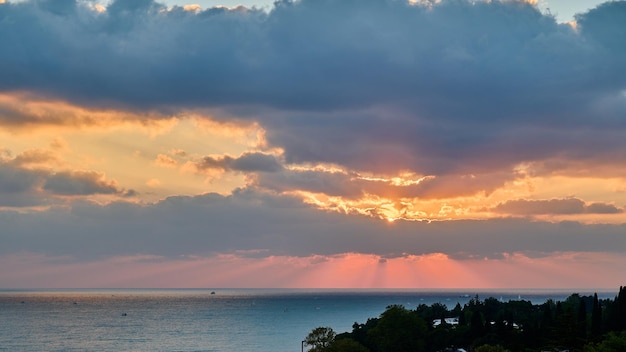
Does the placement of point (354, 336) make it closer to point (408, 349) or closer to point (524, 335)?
point (408, 349)

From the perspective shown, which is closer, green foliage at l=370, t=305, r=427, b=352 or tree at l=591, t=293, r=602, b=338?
tree at l=591, t=293, r=602, b=338

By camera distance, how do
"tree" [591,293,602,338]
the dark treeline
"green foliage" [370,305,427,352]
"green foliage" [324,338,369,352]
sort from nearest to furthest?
"tree" [591,293,602,338]
the dark treeline
"green foliage" [324,338,369,352]
"green foliage" [370,305,427,352]

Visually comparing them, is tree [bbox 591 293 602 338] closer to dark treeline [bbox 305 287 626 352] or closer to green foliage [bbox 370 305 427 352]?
dark treeline [bbox 305 287 626 352]

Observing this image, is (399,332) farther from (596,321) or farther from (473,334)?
(596,321)

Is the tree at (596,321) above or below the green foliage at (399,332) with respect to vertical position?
above

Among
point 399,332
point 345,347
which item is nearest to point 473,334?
point 399,332

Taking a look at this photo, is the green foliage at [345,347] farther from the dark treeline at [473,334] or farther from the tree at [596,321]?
the tree at [596,321]

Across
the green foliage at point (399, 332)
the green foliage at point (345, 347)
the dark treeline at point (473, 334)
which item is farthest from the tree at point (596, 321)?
the green foliage at point (345, 347)

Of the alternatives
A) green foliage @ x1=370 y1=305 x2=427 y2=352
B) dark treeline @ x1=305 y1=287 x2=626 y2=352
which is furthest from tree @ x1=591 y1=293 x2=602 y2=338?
green foliage @ x1=370 y1=305 x2=427 y2=352

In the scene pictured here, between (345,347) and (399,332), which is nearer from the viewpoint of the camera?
(345,347)

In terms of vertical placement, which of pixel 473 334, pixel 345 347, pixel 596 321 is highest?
pixel 596 321

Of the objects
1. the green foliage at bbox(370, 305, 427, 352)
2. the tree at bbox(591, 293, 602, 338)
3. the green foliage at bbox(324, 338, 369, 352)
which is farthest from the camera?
the green foliage at bbox(370, 305, 427, 352)

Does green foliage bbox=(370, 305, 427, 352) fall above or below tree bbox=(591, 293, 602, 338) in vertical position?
below

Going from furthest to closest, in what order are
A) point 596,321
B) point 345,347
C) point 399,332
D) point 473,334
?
point 473,334
point 399,332
point 345,347
point 596,321
